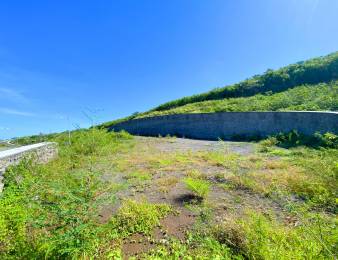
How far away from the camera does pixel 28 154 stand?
7.67m

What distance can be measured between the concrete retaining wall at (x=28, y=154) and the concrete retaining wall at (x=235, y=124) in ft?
30.2

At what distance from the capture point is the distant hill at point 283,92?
1548 centimetres

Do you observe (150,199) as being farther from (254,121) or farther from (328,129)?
(254,121)

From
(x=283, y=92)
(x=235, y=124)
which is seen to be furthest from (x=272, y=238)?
(x=283, y=92)

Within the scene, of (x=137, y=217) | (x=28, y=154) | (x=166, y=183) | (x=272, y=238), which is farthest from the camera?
A: (x=28, y=154)

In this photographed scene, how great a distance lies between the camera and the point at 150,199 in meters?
5.45

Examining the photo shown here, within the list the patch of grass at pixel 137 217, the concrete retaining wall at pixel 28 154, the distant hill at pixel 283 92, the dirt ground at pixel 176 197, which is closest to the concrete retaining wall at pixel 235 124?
the distant hill at pixel 283 92

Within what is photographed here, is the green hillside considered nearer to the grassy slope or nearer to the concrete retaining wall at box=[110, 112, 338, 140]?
the grassy slope

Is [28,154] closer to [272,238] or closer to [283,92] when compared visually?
[272,238]

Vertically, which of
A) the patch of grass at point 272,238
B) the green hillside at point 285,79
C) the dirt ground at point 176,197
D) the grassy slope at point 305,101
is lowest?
the patch of grass at point 272,238

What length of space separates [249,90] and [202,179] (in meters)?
17.4

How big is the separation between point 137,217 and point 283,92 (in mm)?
17531

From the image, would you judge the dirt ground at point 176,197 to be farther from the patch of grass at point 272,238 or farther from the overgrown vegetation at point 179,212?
the patch of grass at point 272,238

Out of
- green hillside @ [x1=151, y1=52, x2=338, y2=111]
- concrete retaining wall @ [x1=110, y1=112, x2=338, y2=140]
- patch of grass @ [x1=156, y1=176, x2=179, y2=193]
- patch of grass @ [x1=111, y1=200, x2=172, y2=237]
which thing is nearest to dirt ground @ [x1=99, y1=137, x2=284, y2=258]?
patch of grass @ [x1=156, y1=176, x2=179, y2=193]
